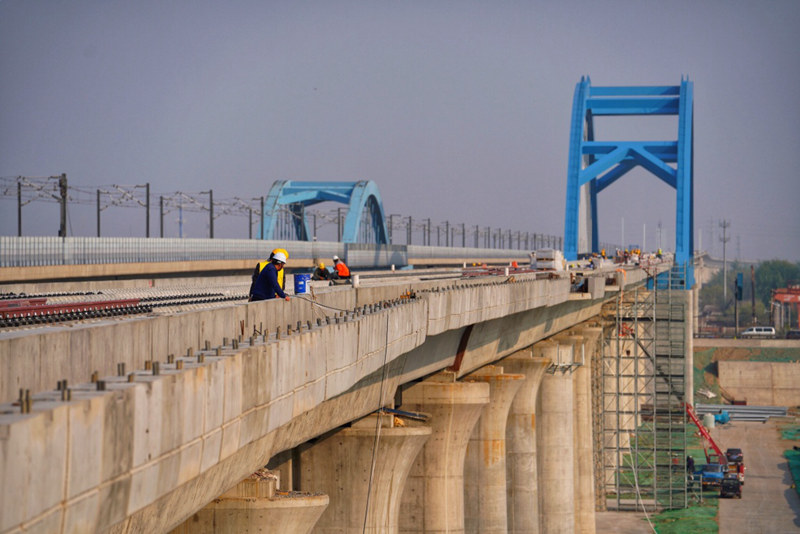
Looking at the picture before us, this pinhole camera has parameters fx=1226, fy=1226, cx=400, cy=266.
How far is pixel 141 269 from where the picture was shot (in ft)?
175

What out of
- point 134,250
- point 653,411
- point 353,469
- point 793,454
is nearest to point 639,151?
point 793,454

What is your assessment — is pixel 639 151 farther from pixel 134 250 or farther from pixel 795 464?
pixel 134 250

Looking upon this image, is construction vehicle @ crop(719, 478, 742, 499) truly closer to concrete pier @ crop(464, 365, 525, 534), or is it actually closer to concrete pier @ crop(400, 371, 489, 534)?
concrete pier @ crop(464, 365, 525, 534)

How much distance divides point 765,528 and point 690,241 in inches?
2526

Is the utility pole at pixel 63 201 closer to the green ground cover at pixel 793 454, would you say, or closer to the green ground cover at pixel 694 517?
the green ground cover at pixel 694 517

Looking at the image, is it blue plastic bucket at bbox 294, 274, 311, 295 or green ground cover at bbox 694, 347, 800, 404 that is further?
green ground cover at bbox 694, 347, 800, 404

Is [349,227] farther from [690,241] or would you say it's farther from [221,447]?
[221,447]

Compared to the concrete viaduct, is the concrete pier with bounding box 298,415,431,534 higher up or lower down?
lower down

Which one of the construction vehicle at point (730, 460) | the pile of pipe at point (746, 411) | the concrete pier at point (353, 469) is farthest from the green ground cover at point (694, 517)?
the pile of pipe at point (746, 411)

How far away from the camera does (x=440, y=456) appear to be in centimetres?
3562

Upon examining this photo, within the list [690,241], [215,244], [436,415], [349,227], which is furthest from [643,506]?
[349,227]

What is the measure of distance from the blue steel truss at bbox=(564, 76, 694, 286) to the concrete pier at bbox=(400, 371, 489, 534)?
81.9 m

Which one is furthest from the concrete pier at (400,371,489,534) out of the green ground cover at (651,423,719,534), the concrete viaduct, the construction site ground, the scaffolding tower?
the construction site ground

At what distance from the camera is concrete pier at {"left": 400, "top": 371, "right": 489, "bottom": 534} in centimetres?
3494
